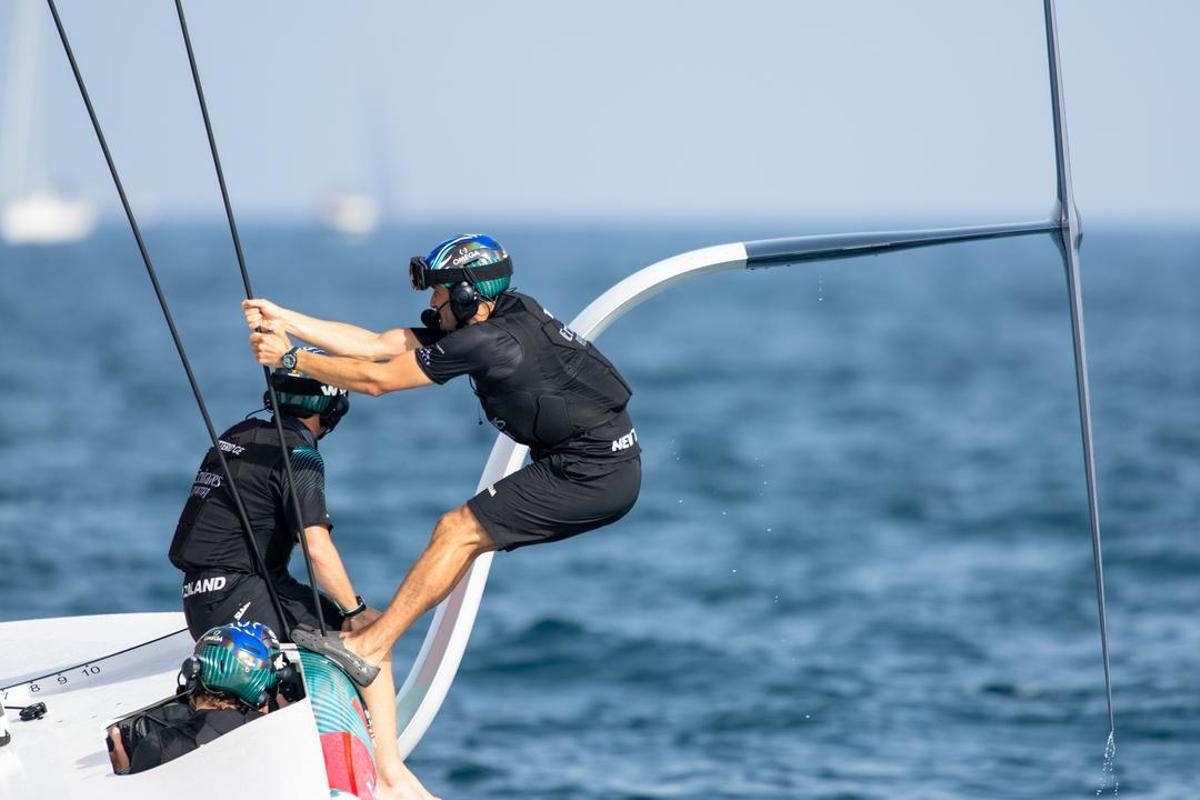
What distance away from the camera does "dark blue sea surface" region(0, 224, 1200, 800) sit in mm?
17906

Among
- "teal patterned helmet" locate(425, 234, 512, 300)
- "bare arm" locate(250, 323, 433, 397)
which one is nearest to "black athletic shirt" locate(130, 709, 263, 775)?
"bare arm" locate(250, 323, 433, 397)

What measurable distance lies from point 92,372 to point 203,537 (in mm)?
50064

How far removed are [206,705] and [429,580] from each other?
3.76 feet

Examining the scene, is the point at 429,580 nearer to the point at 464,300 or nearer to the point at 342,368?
the point at 342,368

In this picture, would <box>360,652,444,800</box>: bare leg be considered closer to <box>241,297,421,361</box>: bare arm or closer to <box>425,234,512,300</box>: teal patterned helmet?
<box>241,297,421,361</box>: bare arm

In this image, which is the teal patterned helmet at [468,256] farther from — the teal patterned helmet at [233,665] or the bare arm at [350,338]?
the teal patterned helmet at [233,665]

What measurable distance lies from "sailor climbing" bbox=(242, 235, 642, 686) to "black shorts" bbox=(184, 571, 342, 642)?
21 centimetres

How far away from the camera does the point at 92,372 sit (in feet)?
183

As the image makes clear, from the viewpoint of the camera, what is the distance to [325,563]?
7.54 metres

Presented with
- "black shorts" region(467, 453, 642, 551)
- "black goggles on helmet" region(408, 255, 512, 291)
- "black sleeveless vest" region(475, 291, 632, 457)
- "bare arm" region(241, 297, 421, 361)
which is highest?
"black goggles on helmet" region(408, 255, 512, 291)

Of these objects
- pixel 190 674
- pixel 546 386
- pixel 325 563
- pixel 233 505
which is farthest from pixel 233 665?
pixel 546 386

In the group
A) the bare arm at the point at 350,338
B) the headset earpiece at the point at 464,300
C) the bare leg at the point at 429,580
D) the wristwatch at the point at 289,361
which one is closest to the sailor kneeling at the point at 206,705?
the bare leg at the point at 429,580

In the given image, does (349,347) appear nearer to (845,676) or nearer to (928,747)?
(928,747)

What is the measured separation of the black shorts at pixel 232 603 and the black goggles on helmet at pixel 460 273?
1449 millimetres
